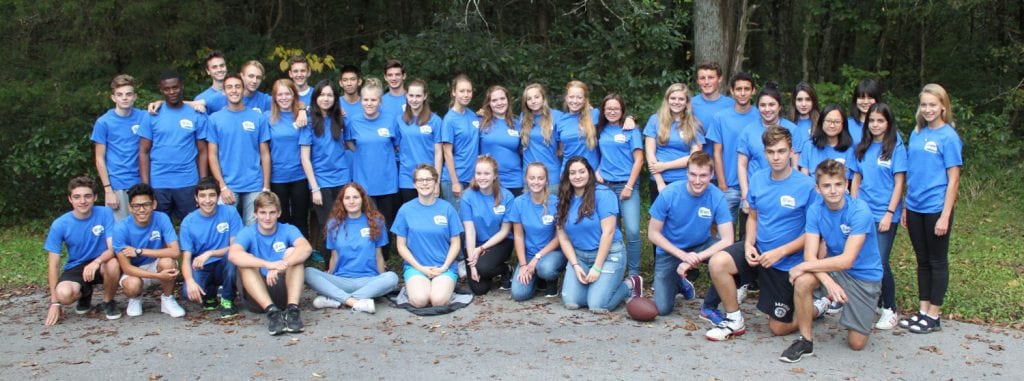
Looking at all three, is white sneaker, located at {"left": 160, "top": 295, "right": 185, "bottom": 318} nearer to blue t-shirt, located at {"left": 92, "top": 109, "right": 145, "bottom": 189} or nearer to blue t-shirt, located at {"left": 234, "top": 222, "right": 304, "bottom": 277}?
blue t-shirt, located at {"left": 234, "top": 222, "right": 304, "bottom": 277}

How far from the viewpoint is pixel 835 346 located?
19.2ft

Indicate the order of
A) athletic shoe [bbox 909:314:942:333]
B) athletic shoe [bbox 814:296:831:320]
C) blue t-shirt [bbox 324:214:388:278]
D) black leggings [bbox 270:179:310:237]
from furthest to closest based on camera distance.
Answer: black leggings [bbox 270:179:310:237]
blue t-shirt [bbox 324:214:388:278]
athletic shoe [bbox 814:296:831:320]
athletic shoe [bbox 909:314:942:333]

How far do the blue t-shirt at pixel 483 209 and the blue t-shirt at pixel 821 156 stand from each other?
2.35 m

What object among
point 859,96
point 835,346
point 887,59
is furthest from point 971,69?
point 835,346

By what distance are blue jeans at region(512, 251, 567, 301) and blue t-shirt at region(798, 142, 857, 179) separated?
2.00 meters

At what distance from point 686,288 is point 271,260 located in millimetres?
3178

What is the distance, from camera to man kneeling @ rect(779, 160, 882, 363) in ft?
18.5

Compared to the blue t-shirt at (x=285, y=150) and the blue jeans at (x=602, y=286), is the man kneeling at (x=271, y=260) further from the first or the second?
the blue jeans at (x=602, y=286)

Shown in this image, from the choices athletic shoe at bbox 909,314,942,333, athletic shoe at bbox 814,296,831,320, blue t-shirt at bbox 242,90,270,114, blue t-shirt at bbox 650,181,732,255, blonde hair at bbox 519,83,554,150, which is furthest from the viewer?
blue t-shirt at bbox 242,90,270,114

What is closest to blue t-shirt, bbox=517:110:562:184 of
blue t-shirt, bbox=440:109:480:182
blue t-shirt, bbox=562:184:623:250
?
blue t-shirt, bbox=440:109:480:182

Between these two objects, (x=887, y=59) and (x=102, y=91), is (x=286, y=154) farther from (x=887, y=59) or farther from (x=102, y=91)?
(x=887, y=59)

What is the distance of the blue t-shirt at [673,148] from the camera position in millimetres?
7277

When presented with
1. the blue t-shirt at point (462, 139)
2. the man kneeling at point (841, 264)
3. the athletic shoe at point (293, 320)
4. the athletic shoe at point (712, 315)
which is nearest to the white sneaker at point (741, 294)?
the athletic shoe at point (712, 315)

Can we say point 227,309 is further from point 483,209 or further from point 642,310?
point 642,310
